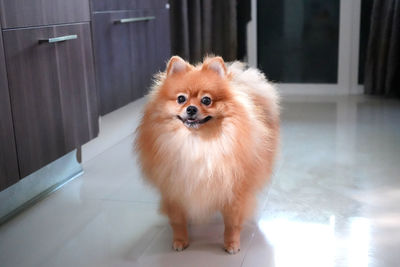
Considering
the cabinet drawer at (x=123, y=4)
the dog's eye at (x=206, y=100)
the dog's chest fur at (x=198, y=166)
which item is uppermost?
the cabinet drawer at (x=123, y=4)

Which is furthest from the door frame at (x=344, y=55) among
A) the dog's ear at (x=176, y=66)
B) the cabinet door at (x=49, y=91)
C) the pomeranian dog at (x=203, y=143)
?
the dog's ear at (x=176, y=66)

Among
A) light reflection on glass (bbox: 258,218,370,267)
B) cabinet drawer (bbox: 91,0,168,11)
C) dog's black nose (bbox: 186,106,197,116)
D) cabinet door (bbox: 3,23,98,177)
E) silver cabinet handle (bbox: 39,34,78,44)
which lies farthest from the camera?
cabinet drawer (bbox: 91,0,168,11)

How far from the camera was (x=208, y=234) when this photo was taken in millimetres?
1701

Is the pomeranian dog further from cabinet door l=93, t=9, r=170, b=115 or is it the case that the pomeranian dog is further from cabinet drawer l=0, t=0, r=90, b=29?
cabinet door l=93, t=9, r=170, b=115

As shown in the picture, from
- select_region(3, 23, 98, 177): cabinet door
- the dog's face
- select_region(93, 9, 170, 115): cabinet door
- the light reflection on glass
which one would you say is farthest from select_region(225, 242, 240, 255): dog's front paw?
select_region(93, 9, 170, 115): cabinet door

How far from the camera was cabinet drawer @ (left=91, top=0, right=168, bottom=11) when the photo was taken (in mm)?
2285

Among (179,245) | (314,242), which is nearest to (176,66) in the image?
(179,245)

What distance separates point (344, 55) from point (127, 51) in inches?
86.3

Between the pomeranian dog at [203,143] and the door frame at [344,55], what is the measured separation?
270 centimetres

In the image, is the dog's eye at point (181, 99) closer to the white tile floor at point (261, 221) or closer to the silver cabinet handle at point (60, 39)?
the white tile floor at point (261, 221)

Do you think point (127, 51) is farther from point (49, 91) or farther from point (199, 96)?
point (199, 96)

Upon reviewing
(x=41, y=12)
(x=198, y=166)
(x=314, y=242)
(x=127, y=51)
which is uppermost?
(x=41, y=12)

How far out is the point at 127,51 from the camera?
101 inches

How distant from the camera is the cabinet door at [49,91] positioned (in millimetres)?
1652
